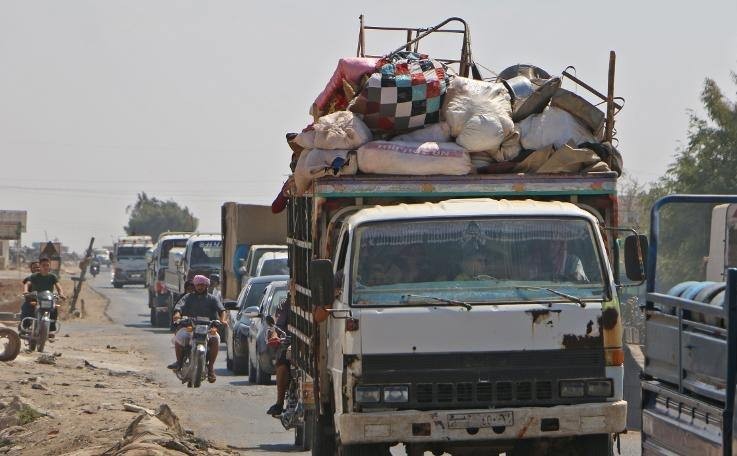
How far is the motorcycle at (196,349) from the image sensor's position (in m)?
17.5

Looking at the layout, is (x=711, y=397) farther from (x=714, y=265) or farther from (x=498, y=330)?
(x=714, y=265)

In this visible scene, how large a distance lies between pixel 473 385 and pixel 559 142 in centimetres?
288

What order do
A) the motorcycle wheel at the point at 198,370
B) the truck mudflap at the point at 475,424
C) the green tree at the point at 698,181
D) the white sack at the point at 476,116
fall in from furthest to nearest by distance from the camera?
the green tree at the point at 698,181, the motorcycle wheel at the point at 198,370, the white sack at the point at 476,116, the truck mudflap at the point at 475,424

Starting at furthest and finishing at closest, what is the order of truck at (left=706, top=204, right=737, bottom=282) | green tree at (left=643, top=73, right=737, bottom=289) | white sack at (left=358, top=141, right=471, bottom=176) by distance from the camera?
green tree at (left=643, top=73, right=737, bottom=289)
truck at (left=706, top=204, right=737, bottom=282)
white sack at (left=358, top=141, right=471, bottom=176)

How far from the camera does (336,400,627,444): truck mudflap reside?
9.45m

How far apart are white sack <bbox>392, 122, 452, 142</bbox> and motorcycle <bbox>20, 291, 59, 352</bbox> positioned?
14.4 metres

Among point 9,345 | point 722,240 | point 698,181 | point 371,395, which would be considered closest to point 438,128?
point 371,395

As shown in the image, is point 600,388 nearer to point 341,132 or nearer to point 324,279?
point 324,279

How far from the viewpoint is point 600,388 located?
9.57m

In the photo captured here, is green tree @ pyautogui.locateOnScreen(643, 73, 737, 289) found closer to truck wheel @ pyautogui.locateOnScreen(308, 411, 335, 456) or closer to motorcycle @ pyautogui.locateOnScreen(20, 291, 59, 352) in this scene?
motorcycle @ pyautogui.locateOnScreen(20, 291, 59, 352)

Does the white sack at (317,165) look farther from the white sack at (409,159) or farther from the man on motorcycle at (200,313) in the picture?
the man on motorcycle at (200,313)

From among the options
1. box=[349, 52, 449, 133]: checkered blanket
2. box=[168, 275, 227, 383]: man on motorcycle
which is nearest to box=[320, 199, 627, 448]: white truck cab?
box=[349, 52, 449, 133]: checkered blanket

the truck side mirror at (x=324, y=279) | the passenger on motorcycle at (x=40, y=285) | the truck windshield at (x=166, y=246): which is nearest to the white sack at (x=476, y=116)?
the truck side mirror at (x=324, y=279)

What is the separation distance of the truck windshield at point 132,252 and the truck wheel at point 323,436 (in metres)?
63.2
